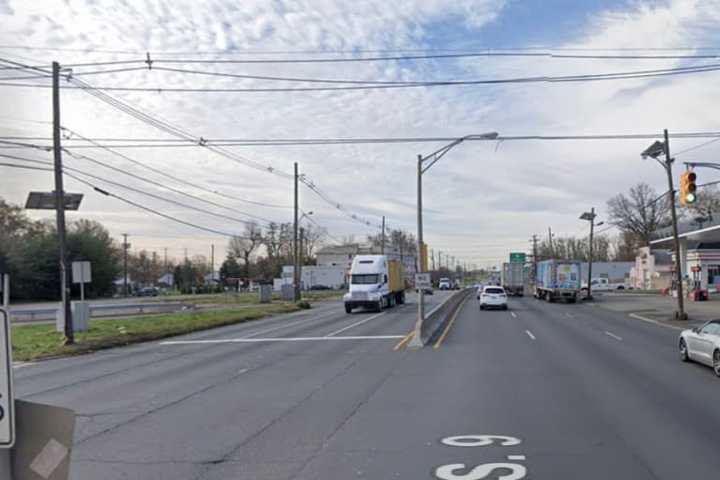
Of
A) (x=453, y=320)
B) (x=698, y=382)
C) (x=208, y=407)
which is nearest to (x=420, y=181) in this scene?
(x=453, y=320)

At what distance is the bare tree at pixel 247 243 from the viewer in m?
144

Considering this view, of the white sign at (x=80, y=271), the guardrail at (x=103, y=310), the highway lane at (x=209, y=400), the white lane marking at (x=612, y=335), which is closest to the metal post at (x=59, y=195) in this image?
the highway lane at (x=209, y=400)

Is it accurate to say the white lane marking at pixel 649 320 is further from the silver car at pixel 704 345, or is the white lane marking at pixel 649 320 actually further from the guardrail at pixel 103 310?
the guardrail at pixel 103 310

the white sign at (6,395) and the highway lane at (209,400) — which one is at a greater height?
the white sign at (6,395)

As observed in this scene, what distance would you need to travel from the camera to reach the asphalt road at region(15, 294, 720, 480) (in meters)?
7.54

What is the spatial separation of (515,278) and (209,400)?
67.4 m

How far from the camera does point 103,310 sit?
52812mm

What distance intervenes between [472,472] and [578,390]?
614cm

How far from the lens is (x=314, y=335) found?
26.9 meters

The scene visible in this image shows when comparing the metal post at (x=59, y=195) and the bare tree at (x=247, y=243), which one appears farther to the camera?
→ the bare tree at (x=247, y=243)

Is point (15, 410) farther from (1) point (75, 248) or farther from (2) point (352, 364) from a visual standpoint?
(1) point (75, 248)

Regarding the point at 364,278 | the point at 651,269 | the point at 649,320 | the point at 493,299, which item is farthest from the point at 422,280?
the point at 651,269

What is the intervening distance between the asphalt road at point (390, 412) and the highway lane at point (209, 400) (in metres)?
0.04

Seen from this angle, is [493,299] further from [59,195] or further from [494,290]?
[59,195]
